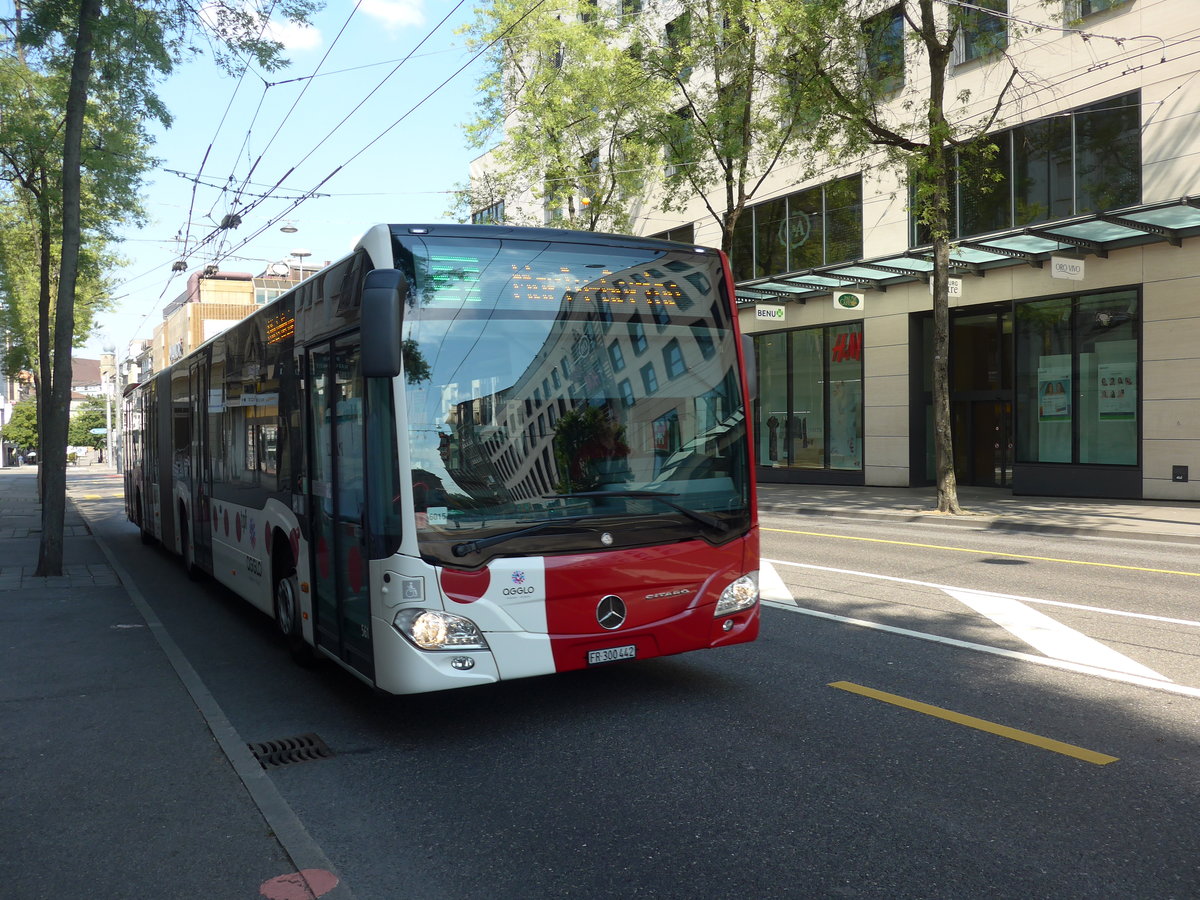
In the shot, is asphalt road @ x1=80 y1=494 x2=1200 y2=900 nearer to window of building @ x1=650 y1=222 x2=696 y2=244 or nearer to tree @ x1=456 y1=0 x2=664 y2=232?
tree @ x1=456 y1=0 x2=664 y2=232

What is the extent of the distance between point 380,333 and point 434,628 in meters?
1.53

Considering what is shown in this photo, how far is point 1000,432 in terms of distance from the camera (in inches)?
975

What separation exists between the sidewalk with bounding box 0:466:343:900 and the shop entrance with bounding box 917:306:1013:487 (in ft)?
67.9

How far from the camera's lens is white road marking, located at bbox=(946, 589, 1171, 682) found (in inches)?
269

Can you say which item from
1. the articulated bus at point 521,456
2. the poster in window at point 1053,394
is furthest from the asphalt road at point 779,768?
the poster in window at point 1053,394

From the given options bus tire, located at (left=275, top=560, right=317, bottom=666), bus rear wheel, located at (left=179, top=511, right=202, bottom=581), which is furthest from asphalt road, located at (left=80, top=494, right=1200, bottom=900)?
bus rear wheel, located at (left=179, top=511, right=202, bottom=581)

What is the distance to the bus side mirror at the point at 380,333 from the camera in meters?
5.14

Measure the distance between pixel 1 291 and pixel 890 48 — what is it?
85.3 feet

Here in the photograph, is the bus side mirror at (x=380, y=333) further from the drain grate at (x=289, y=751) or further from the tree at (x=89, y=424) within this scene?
the tree at (x=89, y=424)

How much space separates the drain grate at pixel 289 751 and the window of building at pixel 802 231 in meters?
22.9

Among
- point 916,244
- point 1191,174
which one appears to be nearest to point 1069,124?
point 1191,174

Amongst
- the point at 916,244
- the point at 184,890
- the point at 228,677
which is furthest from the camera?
the point at 916,244

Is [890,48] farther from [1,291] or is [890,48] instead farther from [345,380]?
[1,291]

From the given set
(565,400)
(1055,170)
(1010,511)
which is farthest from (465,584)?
(1055,170)
